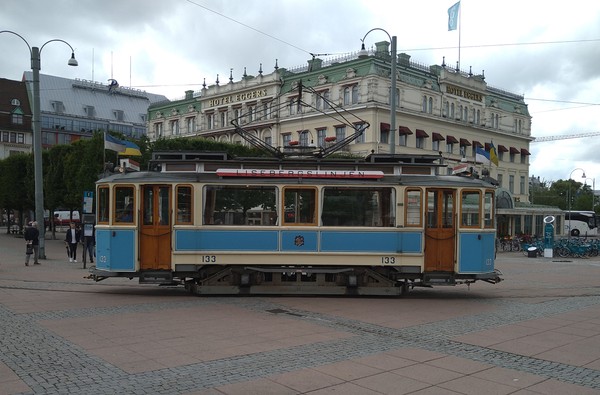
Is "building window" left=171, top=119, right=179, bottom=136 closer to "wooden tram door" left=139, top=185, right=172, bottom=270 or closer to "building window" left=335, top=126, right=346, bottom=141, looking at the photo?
"building window" left=335, top=126, right=346, bottom=141

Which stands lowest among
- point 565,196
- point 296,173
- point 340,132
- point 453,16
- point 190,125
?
point 296,173

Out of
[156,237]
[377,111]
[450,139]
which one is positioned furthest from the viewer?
[450,139]

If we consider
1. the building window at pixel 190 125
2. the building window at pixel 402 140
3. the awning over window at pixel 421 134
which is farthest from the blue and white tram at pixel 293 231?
the building window at pixel 190 125

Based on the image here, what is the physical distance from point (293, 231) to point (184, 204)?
8.59 feet

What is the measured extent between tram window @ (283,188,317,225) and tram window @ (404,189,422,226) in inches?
84.8

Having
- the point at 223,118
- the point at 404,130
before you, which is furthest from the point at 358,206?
the point at 223,118

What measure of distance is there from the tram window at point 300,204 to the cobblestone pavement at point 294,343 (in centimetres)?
193

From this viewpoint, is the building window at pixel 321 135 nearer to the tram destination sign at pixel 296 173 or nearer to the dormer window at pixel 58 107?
the tram destination sign at pixel 296 173

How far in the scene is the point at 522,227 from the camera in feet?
165

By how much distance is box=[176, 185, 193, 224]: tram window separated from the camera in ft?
43.4

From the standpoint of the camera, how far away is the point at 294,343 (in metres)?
8.54

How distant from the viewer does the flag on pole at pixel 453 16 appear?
33.7 meters

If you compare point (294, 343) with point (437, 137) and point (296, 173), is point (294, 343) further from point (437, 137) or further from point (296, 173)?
point (437, 137)

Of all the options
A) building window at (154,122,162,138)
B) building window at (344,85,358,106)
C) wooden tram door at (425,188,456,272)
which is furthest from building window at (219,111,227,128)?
wooden tram door at (425,188,456,272)
